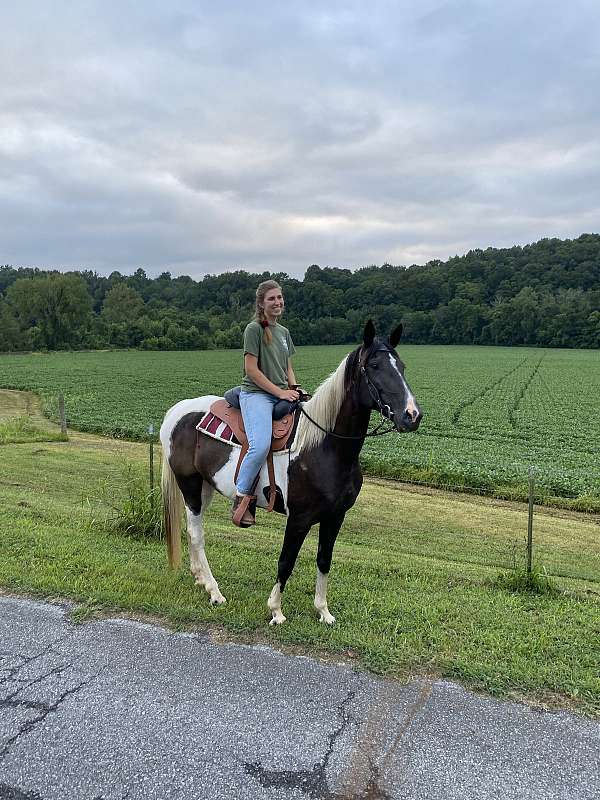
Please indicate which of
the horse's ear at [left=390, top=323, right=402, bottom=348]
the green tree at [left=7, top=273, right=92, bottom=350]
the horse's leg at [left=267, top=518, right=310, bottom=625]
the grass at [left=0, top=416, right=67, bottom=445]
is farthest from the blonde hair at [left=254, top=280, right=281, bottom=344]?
the green tree at [left=7, top=273, right=92, bottom=350]

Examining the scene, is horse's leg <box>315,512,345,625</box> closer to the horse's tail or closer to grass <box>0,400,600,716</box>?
grass <box>0,400,600,716</box>

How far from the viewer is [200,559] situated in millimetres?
5137

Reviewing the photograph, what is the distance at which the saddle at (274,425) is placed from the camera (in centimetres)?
456

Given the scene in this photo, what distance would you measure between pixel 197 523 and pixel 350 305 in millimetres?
110052

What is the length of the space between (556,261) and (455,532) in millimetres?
120516

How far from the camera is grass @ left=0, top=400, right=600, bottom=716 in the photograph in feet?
12.5

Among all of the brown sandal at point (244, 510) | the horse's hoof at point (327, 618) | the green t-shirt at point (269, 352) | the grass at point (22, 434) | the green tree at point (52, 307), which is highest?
the green tree at point (52, 307)

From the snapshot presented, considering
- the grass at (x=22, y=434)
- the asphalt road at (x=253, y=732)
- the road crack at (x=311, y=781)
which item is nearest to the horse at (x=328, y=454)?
the asphalt road at (x=253, y=732)

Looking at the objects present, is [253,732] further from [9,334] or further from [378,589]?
[9,334]

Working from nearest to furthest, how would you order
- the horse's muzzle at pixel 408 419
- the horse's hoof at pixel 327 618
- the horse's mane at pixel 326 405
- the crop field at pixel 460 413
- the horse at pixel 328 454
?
1. the horse's muzzle at pixel 408 419
2. the horse at pixel 328 454
3. the horse's mane at pixel 326 405
4. the horse's hoof at pixel 327 618
5. the crop field at pixel 460 413

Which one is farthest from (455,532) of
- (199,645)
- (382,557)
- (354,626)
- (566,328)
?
(566,328)

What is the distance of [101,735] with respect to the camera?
2967mm

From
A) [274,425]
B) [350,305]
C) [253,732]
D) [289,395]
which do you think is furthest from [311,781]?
[350,305]

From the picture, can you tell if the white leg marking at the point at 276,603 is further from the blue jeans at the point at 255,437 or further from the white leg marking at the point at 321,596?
the blue jeans at the point at 255,437
